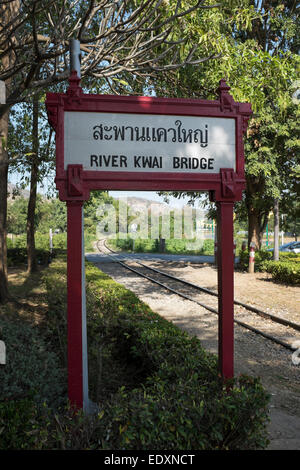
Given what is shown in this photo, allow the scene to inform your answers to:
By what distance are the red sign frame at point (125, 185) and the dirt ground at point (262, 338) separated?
1.64 metres

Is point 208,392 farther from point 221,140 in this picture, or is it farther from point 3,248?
point 3,248

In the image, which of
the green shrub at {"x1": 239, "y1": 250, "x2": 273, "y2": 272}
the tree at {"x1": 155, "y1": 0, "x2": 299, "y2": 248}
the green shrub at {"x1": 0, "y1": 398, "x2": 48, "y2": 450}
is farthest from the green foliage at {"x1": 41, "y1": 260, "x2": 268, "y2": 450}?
the green shrub at {"x1": 239, "y1": 250, "x2": 273, "y2": 272}

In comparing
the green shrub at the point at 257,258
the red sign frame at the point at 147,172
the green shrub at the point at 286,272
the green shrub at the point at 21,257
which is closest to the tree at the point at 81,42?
the red sign frame at the point at 147,172

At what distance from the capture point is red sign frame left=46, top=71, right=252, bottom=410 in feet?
11.3

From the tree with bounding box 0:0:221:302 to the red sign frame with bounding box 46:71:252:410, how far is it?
229cm

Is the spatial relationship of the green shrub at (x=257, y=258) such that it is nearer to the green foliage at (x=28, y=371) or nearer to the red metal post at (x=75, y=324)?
the green foliage at (x=28, y=371)

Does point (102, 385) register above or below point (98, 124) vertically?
below

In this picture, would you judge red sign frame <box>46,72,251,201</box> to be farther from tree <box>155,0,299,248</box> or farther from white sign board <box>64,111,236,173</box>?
tree <box>155,0,299,248</box>

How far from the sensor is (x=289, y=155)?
1805 cm

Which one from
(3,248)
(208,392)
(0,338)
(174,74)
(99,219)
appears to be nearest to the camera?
(208,392)

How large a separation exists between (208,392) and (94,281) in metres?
7.70

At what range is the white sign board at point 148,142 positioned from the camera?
3535mm

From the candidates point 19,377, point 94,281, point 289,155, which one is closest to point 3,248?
point 94,281
